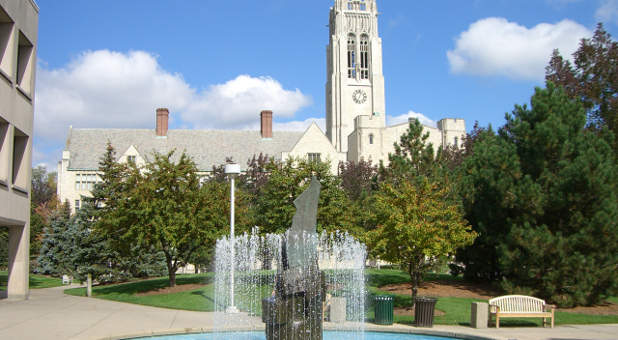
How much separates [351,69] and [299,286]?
261ft

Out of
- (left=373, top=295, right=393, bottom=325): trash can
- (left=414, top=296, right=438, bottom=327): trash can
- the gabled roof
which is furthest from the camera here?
the gabled roof

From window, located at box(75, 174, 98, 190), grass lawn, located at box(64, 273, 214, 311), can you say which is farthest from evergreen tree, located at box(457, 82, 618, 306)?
window, located at box(75, 174, 98, 190)

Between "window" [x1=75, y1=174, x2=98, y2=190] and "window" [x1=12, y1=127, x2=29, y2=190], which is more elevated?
"window" [x1=75, y1=174, x2=98, y2=190]

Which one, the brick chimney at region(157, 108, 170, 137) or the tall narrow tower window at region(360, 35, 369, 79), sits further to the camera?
the tall narrow tower window at region(360, 35, 369, 79)

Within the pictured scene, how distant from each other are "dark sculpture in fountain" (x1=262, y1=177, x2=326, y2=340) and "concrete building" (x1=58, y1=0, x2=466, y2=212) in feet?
85.1

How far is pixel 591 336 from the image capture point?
1358cm

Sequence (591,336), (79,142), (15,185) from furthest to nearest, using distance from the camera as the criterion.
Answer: (79,142), (15,185), (591,336)

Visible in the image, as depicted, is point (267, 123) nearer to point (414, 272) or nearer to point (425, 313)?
point (414, 272)

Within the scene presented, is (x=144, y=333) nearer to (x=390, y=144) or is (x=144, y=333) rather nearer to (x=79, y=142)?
(x=79, y=142)

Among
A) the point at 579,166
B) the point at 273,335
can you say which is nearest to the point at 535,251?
the point at 579,166

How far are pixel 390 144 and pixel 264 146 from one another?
18970mm

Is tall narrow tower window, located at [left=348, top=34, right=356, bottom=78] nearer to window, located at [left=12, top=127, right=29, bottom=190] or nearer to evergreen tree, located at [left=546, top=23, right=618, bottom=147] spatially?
evergreen tree, located at [left=546, top=23, right=618, bottom=147]

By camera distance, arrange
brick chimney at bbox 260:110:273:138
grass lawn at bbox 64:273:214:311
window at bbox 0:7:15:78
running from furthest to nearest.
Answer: brick chimney at bbox 260:110:273:138 < window at bbox 0:7:15:78 < grass lawn at bbox 64:273:214:311

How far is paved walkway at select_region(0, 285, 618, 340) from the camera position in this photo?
44.1ft
